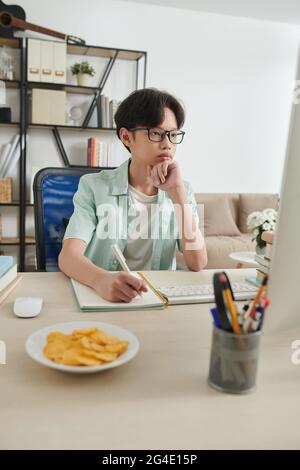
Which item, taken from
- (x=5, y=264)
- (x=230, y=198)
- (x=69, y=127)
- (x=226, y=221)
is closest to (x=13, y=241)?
(x=69, y=127)

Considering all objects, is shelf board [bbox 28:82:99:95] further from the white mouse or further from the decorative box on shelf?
the white mouse

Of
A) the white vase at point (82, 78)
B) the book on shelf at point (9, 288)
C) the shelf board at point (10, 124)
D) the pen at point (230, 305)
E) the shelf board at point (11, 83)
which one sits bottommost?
the book on shelf at point (9, 288)

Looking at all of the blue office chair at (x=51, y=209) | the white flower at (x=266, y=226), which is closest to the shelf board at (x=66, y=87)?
the white flower at (x=266, y=226)

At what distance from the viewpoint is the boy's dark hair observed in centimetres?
135

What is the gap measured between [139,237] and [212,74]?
3.09 metres

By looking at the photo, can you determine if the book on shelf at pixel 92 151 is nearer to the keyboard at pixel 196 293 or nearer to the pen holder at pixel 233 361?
the keyboard at pixel 196 293

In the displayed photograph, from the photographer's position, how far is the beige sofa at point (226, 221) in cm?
341

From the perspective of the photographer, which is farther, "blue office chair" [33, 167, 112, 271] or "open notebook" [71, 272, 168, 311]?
"blue office chair" [33, 167, 112, 271]

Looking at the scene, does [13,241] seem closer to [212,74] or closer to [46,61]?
[46,61]

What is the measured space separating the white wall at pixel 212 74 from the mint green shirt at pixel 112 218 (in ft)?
8.06

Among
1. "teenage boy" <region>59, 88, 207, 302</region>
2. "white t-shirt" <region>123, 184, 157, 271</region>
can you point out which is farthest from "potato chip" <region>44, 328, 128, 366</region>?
"white t-shirt" <region>123, 184, 157, 271</region>

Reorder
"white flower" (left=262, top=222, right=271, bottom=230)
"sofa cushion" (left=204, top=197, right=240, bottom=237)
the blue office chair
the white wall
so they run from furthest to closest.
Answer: "sofa cushion" (left=204, top=197, right=240, bottom=237) < the white wall < "white flower" (left=262, top=222, right=271, bottom=230) < the blue office chair

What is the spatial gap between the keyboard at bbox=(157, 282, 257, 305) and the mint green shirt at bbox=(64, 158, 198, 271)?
0.37 m
